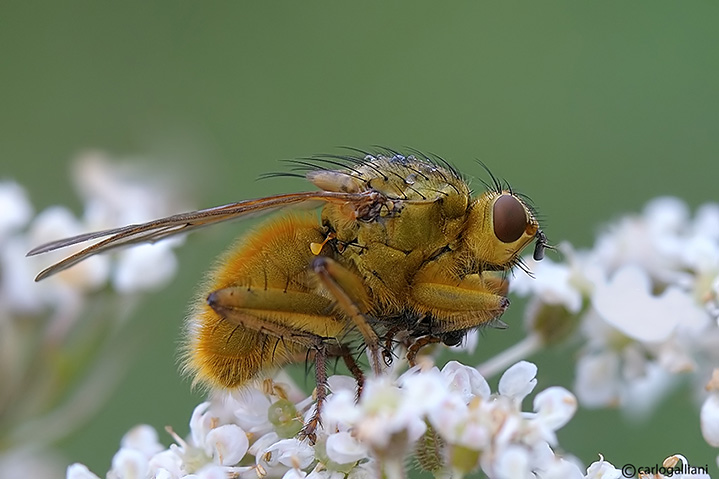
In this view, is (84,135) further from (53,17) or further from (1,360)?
(1,360)

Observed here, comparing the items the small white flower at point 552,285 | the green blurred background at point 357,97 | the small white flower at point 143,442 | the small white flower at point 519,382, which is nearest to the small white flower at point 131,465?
the small white flower at point 143,442

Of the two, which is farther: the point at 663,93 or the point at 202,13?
the point at 202,13

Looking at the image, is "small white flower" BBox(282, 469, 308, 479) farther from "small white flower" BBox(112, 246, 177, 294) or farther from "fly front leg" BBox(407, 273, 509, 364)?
"small white flower" BBox(112, 246, 177, 294)

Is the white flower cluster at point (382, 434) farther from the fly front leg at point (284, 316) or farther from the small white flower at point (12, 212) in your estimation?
the small white flower at point (12, 212)

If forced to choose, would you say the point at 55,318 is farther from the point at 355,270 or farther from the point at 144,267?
the point at 355,270

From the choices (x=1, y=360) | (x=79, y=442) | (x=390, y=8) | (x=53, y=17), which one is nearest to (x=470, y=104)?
(x=390, y=8)

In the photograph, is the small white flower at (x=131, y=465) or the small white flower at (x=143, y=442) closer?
the small white flower at (x=131, y=465)
